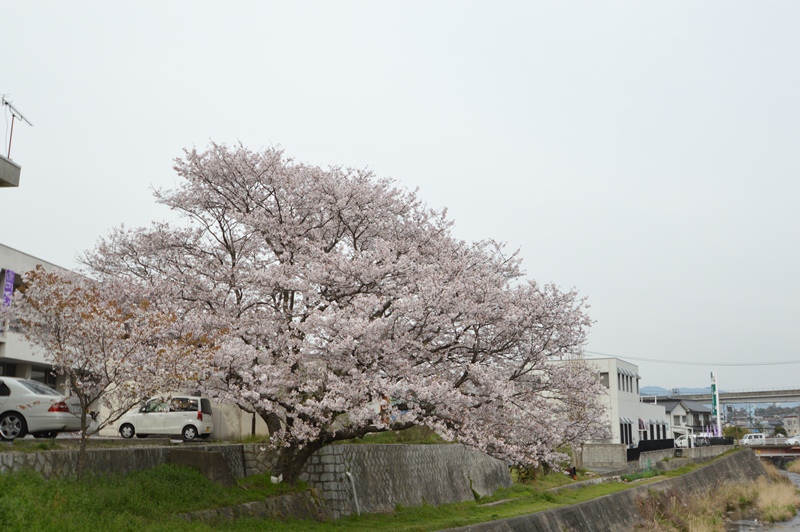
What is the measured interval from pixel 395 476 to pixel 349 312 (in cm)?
995

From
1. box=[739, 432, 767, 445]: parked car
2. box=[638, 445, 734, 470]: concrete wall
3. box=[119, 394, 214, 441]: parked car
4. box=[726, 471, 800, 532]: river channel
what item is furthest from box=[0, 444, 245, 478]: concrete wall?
box=[739, 432, 767, 445]: parked car

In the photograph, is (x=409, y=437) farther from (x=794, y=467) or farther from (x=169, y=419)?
(x=794, y=467)

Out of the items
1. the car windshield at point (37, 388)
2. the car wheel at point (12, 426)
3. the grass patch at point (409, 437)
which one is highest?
the car windshield at point (37, 388)

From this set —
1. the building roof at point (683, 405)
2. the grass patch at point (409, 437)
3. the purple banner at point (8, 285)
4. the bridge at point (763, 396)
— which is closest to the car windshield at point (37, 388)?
the grass patch at point (409, 437)

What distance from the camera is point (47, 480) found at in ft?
44.6

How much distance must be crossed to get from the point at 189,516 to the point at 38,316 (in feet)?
17.7

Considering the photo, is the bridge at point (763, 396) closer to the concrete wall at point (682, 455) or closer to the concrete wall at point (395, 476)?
the concrete wall at point (682, 455)

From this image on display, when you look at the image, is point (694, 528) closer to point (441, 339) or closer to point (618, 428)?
point (441, 339)

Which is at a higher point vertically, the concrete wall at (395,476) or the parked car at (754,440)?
the concrete wall at (395,476)

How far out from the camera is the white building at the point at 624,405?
63.3 meters

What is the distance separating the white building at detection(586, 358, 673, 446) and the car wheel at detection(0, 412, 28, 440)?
1861 inches

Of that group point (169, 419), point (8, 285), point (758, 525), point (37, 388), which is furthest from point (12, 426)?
point (758, 525)

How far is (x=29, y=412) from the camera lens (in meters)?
17.1

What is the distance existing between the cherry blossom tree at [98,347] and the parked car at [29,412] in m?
2.68
